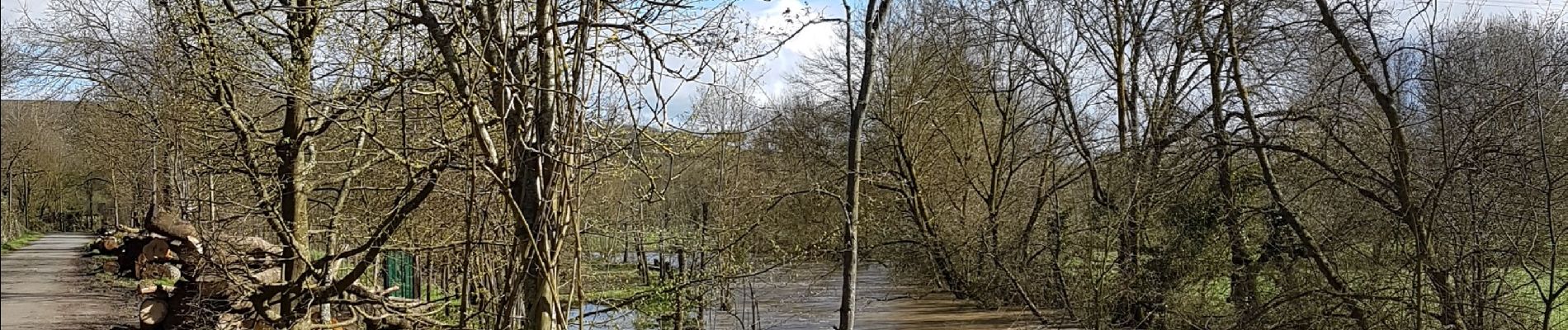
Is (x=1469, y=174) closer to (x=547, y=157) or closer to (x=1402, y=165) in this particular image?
(x=1402, y=165)

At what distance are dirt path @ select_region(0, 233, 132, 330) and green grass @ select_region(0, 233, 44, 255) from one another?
167mm

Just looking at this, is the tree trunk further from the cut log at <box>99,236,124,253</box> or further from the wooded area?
the cut log at <box>99,236,124,253</box>

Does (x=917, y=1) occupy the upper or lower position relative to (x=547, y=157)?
upper

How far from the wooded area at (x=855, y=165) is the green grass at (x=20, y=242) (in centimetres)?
513

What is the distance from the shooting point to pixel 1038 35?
39.1 ft

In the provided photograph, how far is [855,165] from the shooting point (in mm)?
7320

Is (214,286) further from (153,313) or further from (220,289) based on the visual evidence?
(153,313)

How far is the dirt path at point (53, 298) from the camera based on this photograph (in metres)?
9.79

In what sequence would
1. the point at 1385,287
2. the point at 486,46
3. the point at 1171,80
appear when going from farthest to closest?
1. the point at 1171,80
2. the point at 1385,287
3. the point at 486,46

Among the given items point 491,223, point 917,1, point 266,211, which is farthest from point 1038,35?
point 491,223

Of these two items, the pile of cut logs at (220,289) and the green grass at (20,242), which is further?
the green grass at (20,242)

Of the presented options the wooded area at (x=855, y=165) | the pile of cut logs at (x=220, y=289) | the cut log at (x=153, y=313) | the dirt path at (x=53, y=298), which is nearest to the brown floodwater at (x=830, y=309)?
the wooded area at (x=855, y=165)

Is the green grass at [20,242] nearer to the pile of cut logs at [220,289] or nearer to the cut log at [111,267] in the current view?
the cut log at [111,267]

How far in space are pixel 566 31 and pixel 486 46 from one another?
0.38 m
